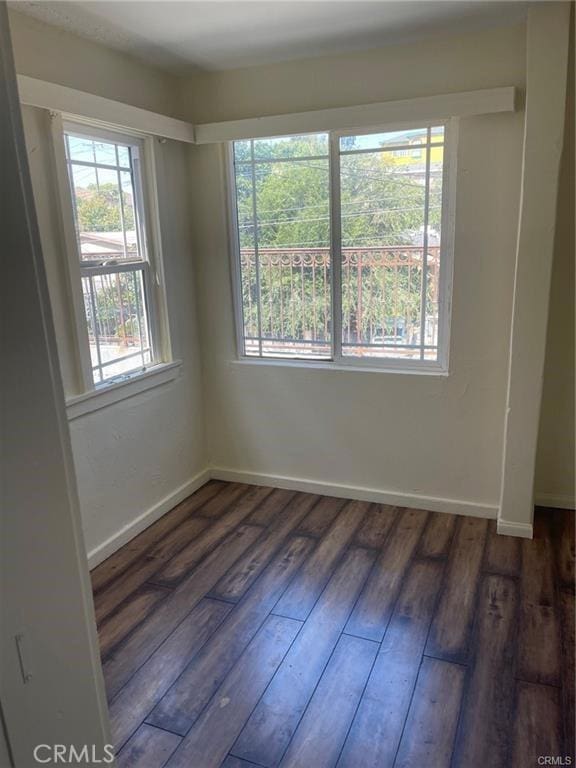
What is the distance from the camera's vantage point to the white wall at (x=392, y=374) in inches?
106

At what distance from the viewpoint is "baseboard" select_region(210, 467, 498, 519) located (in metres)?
3.11

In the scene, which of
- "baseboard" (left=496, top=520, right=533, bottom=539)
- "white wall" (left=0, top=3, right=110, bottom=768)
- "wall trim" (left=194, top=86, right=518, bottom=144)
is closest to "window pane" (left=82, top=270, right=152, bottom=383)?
"wall trim" (left=194, top=86, right=518, bottom=144)

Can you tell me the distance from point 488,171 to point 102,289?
79.9 inches

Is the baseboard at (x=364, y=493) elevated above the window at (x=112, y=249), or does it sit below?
below

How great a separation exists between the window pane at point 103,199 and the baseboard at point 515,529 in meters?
2.47

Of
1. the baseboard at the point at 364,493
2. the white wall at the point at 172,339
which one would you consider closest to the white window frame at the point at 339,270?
the white wall at the point at 172,339

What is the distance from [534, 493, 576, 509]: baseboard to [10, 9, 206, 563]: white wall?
6.96 ft

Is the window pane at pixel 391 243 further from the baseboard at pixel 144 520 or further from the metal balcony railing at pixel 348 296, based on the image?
the baseboard at pixel 144 520

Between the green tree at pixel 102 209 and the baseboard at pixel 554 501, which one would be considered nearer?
the green tree at pixel 102 209

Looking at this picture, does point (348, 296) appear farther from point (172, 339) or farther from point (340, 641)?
point (340, 641)

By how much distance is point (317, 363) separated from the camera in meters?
3.31

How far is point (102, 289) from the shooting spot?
276 cm

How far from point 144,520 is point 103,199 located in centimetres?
175

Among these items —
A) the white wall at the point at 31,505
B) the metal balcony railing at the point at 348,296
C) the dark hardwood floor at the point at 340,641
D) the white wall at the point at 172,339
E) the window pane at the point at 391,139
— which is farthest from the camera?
the metal balcony railing at the point at 348,296
